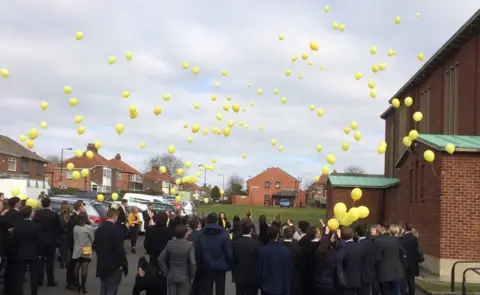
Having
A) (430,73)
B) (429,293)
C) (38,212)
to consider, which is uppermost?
(430,73)

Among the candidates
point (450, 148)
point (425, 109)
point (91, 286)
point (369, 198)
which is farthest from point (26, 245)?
point (425, 109)

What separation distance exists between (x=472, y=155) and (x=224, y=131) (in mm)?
6927

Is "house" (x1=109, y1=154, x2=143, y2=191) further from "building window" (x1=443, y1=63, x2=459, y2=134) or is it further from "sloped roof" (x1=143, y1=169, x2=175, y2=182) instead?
"building window" (x1=443, y1=63, x2=459, y2=134)

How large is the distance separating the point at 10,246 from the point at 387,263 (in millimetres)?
6877

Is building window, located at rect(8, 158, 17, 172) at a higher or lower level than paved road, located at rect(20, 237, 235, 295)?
higher

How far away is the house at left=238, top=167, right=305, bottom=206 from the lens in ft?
335

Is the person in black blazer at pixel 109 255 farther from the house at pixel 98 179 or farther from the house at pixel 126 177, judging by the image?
the house at pixel 126 177

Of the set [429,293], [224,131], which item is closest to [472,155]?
[429,293]

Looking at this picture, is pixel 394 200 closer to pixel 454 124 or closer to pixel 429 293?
pixel 454 124

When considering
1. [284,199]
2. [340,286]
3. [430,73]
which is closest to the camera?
[340,286]

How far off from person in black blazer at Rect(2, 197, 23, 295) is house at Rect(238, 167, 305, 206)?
283 feet

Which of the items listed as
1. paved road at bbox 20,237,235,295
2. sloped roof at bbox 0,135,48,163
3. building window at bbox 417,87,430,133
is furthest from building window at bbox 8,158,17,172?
paved road at bbox 20,237,235,295

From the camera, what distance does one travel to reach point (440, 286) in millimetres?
13664

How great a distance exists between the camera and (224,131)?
1551 centimetres
